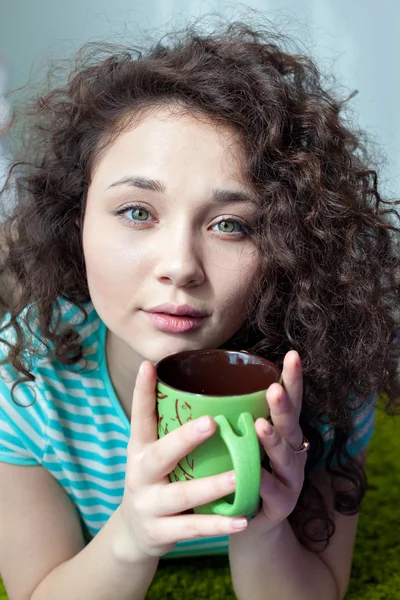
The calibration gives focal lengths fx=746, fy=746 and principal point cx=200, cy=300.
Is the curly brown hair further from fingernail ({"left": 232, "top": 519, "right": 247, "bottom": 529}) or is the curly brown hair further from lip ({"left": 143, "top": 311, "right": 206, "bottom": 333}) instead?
fingernail ({"left": 232, "top": 519, "right": 247, "bottom": 529})

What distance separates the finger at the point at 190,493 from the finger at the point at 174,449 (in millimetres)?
17

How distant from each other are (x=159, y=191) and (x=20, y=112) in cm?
55

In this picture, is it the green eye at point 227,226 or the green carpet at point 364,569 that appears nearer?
the green eye at point 227,226

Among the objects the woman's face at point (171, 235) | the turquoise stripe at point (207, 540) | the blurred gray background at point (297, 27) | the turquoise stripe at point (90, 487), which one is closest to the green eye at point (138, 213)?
the woman's face at point (171, 235)

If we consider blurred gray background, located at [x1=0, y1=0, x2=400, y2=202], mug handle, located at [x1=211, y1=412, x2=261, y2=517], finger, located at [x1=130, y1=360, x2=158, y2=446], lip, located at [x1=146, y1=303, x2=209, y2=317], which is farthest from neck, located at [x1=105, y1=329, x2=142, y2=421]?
blurred gray background, located at [x1=0, y1=0, x2=400, y2=202]

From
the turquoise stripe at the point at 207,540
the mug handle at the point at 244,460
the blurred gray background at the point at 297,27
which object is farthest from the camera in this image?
the blurred gray background at the point at 297,27

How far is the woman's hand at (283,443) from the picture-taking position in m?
0.76

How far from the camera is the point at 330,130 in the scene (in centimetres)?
108

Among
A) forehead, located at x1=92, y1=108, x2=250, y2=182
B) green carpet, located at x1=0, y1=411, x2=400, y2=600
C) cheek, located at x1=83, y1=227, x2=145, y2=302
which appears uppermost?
forehead, located at x1=92, y1=108, x2=250, y2=182

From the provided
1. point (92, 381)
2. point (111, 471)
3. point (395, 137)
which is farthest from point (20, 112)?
point (395, 137)

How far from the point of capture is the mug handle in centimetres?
69

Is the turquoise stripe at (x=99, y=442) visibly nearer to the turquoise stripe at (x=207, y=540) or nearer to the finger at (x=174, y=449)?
the turquoise stripe at (x=207, y=540)

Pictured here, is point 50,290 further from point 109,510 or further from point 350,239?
point 350,239

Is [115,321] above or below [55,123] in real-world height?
below
